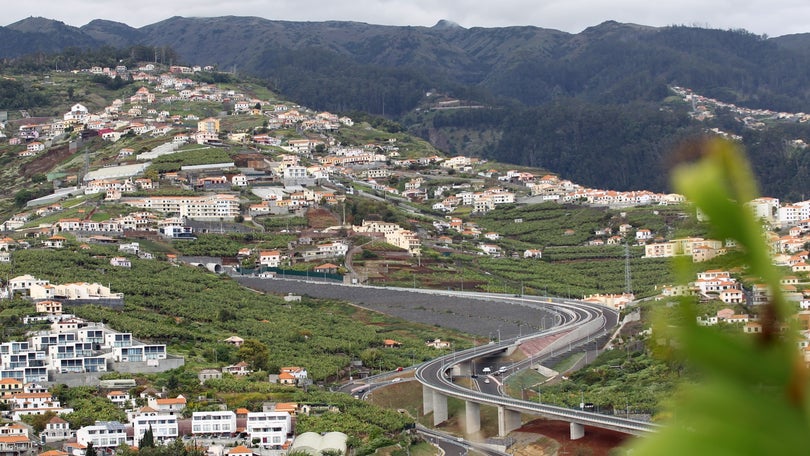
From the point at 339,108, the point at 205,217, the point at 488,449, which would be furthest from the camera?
the point at 339,108

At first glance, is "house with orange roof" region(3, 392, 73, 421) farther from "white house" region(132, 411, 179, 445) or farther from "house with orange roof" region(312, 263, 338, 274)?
"house with orange roof" region(312, 263, 338, 274)

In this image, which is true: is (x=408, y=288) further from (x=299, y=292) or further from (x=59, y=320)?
(x=59, y=320)

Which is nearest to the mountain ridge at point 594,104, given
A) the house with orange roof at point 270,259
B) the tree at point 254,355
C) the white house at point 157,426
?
the house with orange roof at point 270,259

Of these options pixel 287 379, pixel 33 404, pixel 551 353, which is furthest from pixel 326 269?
pixel 33 404

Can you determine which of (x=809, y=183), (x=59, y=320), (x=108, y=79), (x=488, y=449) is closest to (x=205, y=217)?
(x=59, y=320)

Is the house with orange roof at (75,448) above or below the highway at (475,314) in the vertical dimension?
above

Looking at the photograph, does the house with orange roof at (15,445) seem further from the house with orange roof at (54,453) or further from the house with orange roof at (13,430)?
the house with orange roof at (54,453)
